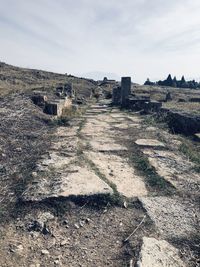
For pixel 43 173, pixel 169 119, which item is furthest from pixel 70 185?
pixel 169 119

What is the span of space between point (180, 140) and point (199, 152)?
104 centimetres

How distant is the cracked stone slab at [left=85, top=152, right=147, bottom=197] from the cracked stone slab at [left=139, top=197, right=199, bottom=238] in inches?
10.3

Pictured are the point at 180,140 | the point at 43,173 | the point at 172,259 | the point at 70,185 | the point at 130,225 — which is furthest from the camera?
the point at 180,140

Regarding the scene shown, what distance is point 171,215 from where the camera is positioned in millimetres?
3504

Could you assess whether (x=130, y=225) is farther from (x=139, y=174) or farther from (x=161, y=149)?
(x=161, y=149)

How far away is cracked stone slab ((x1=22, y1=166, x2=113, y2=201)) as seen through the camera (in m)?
3.73

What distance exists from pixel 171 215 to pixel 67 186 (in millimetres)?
1310

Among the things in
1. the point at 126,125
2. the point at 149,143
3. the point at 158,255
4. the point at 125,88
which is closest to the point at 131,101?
the point at 125,88

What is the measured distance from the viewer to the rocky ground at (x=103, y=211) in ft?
9.21

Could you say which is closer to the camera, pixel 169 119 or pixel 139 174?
pixel 139 174

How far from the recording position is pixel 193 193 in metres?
4.12

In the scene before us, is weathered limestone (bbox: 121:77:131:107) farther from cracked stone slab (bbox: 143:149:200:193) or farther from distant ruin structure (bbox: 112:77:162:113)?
cracked stone slab (bbox: 143:149:200:193)

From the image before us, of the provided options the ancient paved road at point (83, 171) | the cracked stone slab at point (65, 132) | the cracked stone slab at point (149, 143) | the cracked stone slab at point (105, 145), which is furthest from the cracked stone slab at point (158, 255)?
the cracked stone slab at point (65, 132)

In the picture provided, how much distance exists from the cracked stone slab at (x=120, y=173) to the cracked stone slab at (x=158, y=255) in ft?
3.41
